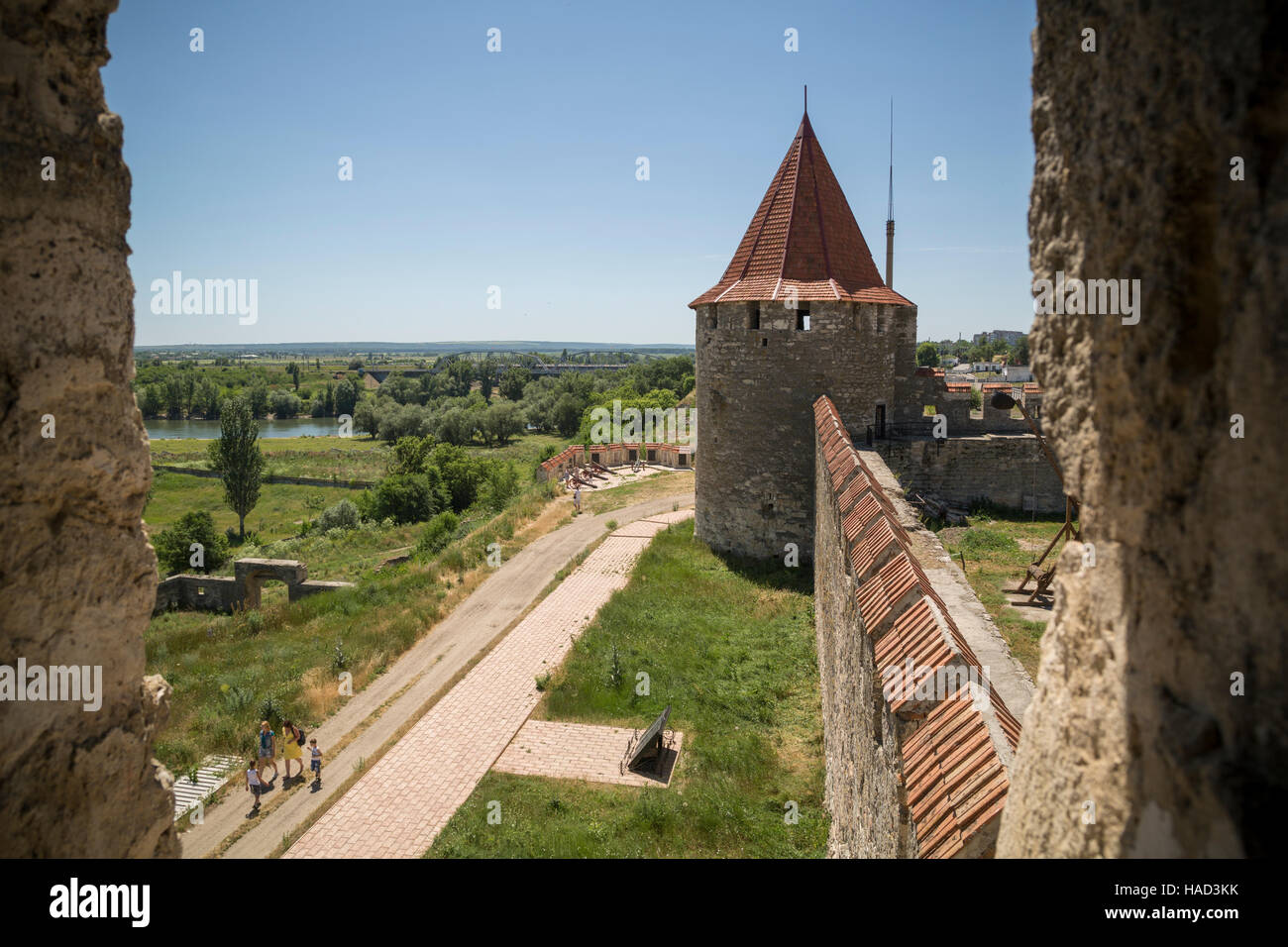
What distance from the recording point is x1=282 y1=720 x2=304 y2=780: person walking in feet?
32.1

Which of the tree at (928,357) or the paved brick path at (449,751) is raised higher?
the tree at (928,357)

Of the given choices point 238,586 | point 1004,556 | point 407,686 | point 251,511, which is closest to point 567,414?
point 251,511

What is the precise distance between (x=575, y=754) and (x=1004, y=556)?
7824mm

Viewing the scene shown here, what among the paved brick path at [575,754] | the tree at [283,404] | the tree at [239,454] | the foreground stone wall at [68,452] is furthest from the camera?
the tree at [283,404]

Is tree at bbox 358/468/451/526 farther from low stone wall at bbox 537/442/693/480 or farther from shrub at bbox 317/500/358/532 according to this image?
low stone wall at bbox 537/442/693/480

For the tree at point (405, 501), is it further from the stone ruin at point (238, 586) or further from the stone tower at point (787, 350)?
the stone tower at point (787, 350)

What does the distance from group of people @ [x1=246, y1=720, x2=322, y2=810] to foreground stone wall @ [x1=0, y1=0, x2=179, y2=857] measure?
800 cm

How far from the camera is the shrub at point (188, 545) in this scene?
30.8 m

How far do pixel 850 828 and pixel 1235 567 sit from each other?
4.33 meters

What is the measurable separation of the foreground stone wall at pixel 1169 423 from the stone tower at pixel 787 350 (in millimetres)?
12049

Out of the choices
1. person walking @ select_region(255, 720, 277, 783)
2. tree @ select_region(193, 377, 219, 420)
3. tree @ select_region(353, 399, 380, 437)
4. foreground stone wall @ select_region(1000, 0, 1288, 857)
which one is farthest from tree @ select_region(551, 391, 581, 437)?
foreground stone wall @ select_region(1000, 0, 1288, 857)


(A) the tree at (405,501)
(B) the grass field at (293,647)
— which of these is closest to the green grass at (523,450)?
(A) the tree at (405,501)

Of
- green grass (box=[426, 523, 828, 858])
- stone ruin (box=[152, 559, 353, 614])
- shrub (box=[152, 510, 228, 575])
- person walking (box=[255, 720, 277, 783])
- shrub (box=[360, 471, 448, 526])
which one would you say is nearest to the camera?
green grass (box=[426, 523, 828, 858])
